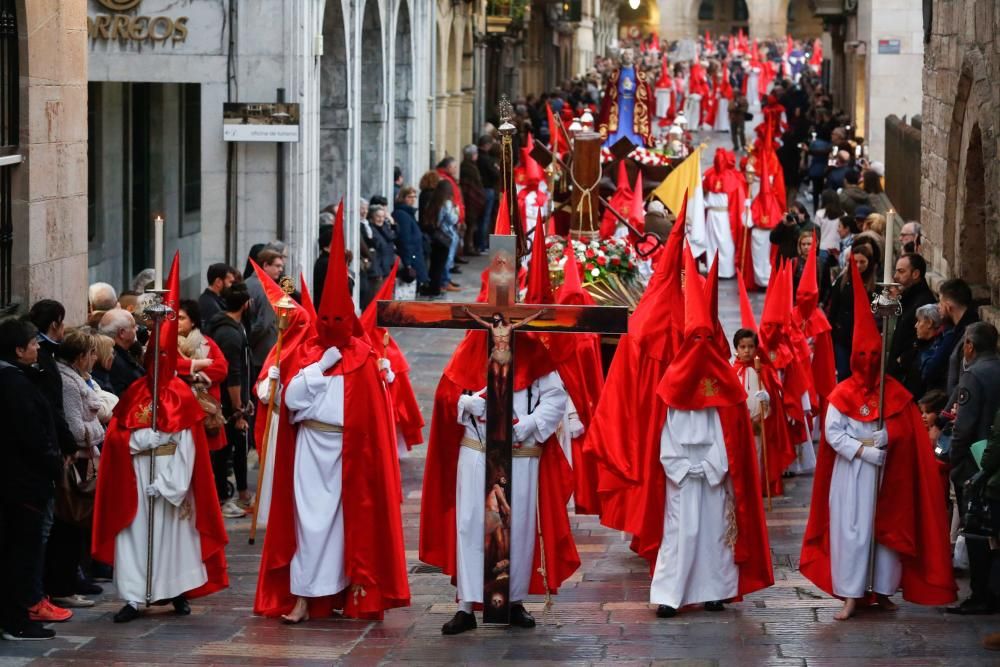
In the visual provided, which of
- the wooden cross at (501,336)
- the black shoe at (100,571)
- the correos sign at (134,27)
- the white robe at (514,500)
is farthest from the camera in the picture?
the correos sign at (134,27)

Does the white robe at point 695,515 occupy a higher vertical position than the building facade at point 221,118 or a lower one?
lower

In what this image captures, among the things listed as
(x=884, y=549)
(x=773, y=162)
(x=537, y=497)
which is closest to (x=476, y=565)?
(x=537, y=497)

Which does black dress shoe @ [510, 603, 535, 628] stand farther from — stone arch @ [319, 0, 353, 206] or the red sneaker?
stone arch @ [319, 0, 353, 206]

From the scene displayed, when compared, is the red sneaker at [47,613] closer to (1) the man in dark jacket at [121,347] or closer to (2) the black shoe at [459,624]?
(1) the man in dark jacket at [121,347]

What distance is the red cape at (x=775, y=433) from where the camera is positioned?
42.4 feet

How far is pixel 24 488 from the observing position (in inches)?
354

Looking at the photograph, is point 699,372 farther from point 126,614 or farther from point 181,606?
point 126,614

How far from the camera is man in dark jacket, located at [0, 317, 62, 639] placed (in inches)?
350

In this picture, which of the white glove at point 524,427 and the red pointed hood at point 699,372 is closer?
the white glove at point 524,427

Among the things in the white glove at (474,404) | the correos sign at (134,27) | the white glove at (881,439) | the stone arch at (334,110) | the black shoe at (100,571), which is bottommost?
the black shoe at (100,571)

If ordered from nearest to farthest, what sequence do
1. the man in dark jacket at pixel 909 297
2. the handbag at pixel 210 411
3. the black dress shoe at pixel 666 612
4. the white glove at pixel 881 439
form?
the white glove at pixel 881 439 → the black dress shoe at pixel 666 612 → the handbag at pixel 210 411 → the man in dark jacket at pixel 909 297

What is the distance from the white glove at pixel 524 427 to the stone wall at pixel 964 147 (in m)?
3.82

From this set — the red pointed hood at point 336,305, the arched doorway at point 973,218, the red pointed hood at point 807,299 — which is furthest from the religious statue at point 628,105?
the red pointed hood at point 336,305

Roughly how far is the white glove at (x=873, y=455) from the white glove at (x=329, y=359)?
268cm
